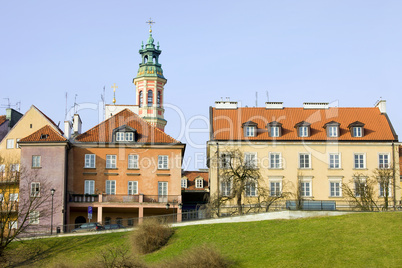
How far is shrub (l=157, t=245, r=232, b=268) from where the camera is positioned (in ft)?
132

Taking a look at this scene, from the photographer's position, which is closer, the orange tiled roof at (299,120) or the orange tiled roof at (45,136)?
the orange tiled roof at (45,136)

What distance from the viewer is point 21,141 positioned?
64.0 meters

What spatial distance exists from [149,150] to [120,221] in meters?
10.7

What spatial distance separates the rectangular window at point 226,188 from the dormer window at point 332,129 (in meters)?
11.5

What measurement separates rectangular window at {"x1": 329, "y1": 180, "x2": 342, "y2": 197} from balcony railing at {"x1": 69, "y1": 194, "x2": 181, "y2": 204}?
14239 millimetres

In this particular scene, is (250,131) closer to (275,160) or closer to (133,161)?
(275,160)

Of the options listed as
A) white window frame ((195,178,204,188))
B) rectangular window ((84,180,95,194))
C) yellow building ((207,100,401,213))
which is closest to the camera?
yellow building ((207,100,401,213))

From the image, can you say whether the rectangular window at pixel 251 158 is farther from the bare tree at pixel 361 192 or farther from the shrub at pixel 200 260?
the shrub at pixel 200 260

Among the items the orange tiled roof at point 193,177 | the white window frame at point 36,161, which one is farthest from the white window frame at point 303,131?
the white window frame at point 36,161

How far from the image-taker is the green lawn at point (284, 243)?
41719mm

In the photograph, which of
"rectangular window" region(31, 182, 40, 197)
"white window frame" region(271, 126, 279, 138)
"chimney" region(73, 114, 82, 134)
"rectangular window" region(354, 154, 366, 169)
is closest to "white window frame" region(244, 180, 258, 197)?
"white window frame" region(271, 126, 279, 138)

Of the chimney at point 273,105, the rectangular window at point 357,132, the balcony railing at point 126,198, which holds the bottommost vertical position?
the balcony railing at point 126,198

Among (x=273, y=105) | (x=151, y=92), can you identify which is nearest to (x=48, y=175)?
(x=273, y=105)

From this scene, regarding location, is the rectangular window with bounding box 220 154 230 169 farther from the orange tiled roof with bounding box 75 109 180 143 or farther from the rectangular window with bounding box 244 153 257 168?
the orange tiled roof with bounding box 75 109 180 143
